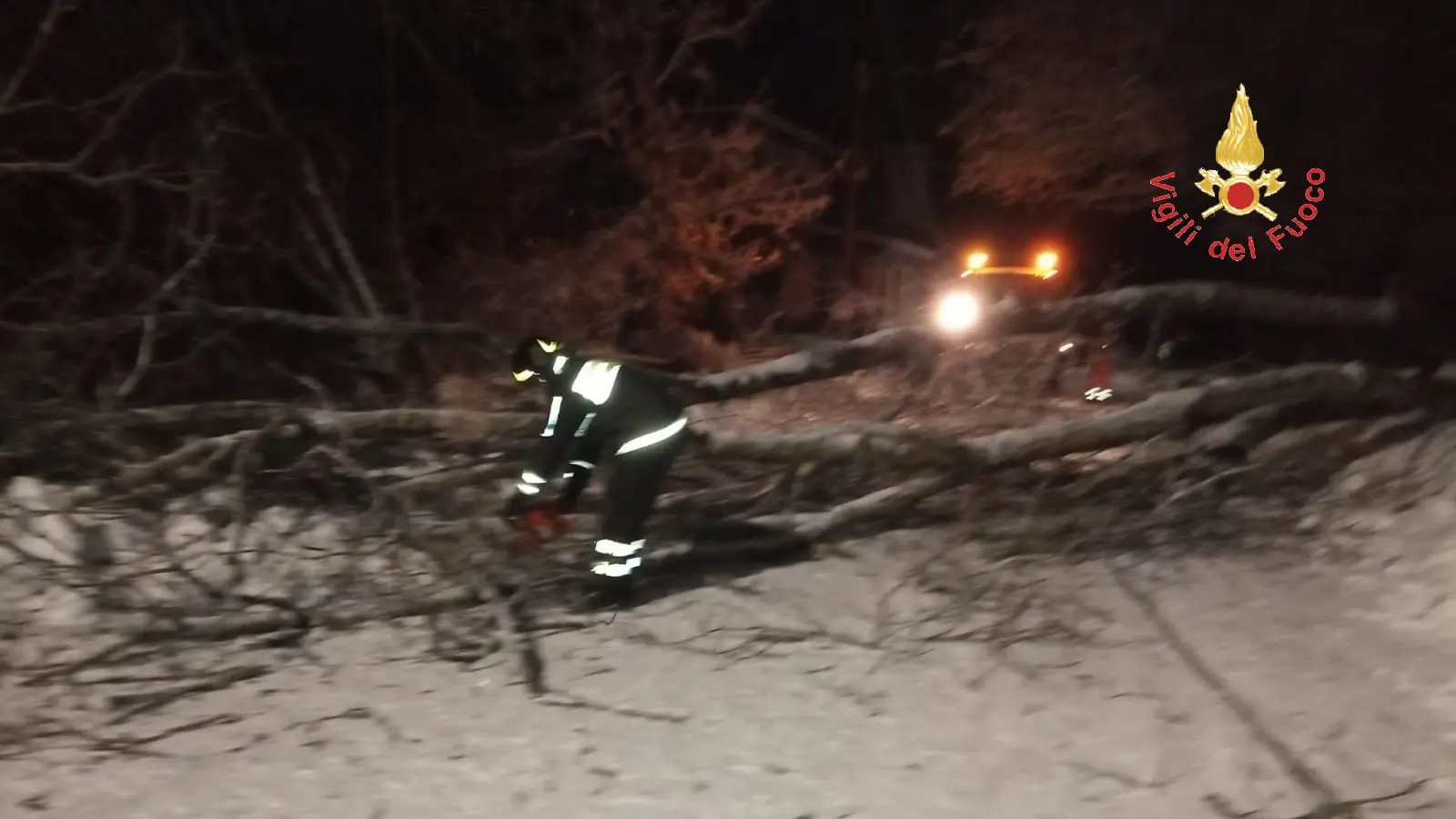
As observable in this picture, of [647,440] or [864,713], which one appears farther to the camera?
[647,440]

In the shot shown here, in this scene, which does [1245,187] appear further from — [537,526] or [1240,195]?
[537,526]

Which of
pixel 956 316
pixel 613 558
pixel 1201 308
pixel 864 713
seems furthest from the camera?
pixel 1201 308

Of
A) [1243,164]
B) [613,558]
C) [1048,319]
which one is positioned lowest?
[613,558]

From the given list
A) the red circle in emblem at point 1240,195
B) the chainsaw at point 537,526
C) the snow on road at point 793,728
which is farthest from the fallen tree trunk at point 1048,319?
the snow on road at point 793,728

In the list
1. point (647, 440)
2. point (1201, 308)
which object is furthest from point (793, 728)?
point (1201, 308)

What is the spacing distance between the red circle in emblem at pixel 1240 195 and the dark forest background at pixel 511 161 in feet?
1.24

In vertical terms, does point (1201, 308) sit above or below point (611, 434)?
above

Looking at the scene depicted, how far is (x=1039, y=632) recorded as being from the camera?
18.7ft

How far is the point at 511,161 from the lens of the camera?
11.2 meters

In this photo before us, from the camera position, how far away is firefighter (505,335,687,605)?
234 inches

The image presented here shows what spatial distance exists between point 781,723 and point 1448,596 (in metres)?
3.09

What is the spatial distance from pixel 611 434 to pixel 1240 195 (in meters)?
6.27

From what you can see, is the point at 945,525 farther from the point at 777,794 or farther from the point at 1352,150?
the point at 1352,150

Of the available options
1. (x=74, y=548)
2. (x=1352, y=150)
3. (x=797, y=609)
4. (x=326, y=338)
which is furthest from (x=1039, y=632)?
(x=326, y=338)
